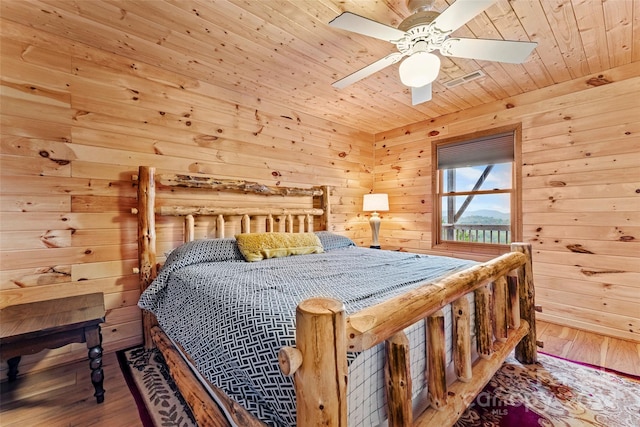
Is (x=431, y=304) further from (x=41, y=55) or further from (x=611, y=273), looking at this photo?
(x=41, y=55)

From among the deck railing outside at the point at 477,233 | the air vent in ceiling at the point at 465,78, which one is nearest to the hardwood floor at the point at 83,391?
the deck railing outside at the point at 477,233

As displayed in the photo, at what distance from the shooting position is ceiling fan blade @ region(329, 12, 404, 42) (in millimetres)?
1327

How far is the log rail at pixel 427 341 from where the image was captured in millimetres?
692

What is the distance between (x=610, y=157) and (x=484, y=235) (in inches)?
54.3

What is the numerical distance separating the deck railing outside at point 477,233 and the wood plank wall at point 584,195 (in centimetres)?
51

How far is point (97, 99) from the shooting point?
209cm

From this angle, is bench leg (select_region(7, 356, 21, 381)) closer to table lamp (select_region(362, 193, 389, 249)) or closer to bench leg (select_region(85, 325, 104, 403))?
bench leg (select_region(85, 325, 104, 403))

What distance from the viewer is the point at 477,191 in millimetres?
3273

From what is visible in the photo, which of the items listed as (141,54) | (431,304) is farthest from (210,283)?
(141,54)

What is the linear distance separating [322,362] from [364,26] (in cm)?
149

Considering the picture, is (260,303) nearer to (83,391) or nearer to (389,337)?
(389,337)

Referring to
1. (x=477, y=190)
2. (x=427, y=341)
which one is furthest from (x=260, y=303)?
(x=477, y=190)

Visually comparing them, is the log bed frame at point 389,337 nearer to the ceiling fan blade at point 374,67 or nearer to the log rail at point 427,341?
the log rail at point 427,341

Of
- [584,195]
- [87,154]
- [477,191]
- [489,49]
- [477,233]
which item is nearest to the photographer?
[489,49]
